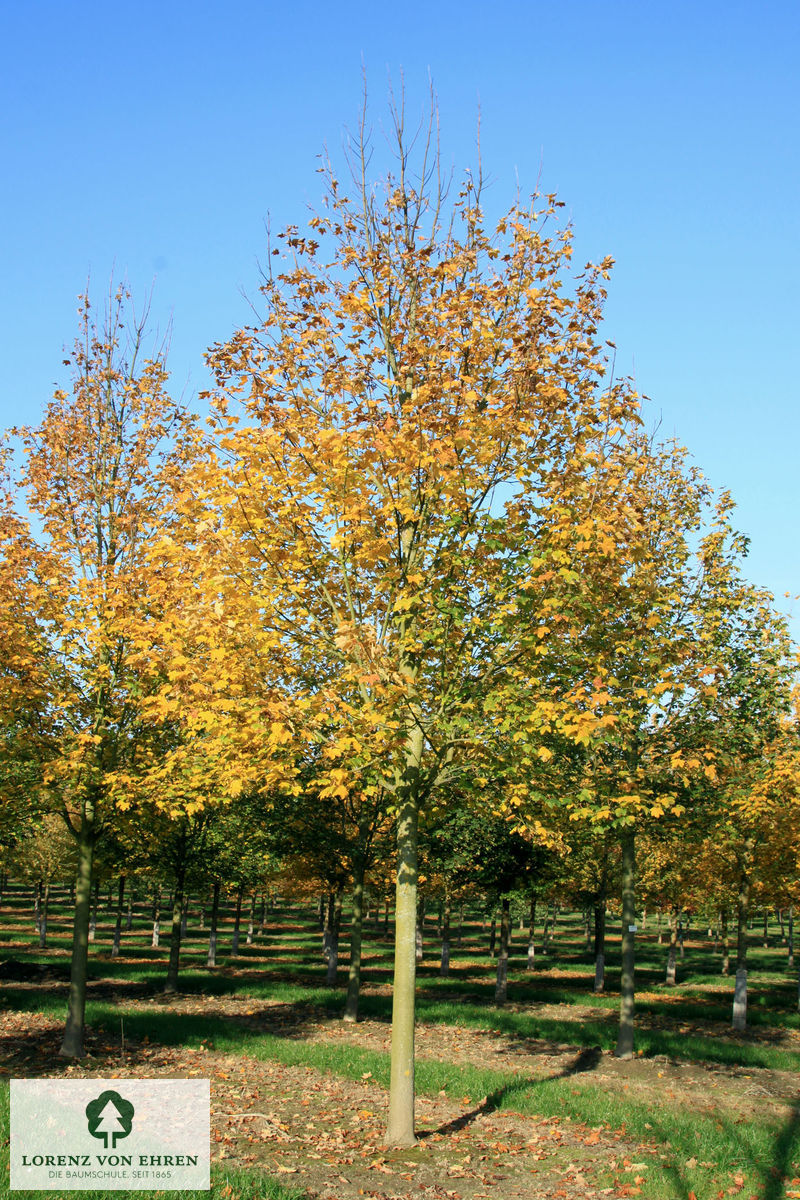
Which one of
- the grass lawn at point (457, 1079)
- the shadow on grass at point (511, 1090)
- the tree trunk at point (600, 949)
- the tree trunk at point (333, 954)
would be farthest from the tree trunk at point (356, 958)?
the tree trunk at point (600, 949)

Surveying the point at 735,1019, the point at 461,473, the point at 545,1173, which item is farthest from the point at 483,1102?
the point at 735,1019

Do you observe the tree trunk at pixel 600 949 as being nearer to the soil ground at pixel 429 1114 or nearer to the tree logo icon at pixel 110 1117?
the soil ground at pixel 429 1114

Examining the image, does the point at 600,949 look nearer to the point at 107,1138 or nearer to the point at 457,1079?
the point at 457,1079

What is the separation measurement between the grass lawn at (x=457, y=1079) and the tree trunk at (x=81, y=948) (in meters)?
0.50

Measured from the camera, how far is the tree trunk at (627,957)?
50.4ft

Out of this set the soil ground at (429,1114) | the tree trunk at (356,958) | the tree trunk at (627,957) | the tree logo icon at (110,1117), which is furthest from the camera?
the tree trunk at (356,958)

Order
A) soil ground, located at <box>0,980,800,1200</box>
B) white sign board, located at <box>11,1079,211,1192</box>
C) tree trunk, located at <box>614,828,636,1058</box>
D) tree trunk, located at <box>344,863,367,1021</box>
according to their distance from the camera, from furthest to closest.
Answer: tree trunk, located at <box>344,863,367,1021</box> < tree trunk, located at <box>614,828,636,1058</box> < soil ground, located at <box>0,980,800,1200</box> < white sign board, located at <box>11,1079,211,1192</box>

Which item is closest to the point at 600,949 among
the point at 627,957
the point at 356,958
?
the point at 356,958

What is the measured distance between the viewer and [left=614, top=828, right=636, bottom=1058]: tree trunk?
605 inches

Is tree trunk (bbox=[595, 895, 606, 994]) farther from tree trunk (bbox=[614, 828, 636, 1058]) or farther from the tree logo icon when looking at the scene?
the tree logo icon

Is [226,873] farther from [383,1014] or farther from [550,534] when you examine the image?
[550,534]

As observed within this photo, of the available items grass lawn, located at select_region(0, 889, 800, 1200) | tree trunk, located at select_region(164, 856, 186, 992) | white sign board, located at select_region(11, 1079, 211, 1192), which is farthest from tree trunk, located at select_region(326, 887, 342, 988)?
white sign board, located at select_region(11, 1079, 211, 1192)

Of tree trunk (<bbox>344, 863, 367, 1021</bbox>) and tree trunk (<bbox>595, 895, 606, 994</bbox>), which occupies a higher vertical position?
tree trunk (<bbox>344, 863, 367, 1021</bbox>)

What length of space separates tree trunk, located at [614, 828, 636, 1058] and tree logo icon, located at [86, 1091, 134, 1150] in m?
9.94
